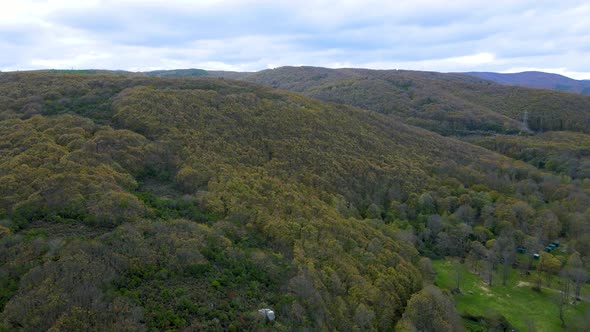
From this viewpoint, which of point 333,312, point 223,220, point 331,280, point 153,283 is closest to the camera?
point 153,283

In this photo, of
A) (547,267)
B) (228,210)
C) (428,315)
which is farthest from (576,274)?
(228,210)

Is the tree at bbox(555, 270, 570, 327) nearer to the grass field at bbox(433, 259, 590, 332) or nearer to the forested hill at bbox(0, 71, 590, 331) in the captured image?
the grass field at bbox(433, 259, 590, 332)

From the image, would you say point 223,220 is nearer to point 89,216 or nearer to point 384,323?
point 89,216

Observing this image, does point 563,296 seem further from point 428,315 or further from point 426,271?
point 428,315

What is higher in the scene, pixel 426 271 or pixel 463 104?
pixel 463 104

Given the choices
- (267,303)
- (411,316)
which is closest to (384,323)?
(411,316)

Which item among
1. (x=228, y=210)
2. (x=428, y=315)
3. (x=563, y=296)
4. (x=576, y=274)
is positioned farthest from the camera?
(x=576, y=274)
